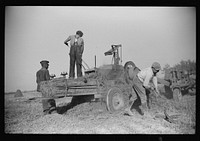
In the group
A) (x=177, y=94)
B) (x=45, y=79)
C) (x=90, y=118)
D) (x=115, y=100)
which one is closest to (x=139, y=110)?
(x=115, y=100)

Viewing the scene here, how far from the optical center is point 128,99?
4.95 metres

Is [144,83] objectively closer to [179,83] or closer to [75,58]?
[179,83]

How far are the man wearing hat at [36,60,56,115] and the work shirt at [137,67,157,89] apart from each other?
157 cm

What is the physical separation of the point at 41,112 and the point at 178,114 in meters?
2.38

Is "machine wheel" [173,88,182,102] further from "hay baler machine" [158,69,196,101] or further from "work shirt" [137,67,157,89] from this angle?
"work shirt" [137,67,157,89]

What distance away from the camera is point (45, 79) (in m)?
4.93

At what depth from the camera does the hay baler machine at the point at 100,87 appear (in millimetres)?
4820

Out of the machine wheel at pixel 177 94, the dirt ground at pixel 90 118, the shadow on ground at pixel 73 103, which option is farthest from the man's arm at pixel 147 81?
the shadow on ground at pixel 73 103

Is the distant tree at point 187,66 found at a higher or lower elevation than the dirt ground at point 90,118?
higher

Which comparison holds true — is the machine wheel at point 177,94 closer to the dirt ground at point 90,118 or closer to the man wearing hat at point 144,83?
the dirt ground at point 90,118

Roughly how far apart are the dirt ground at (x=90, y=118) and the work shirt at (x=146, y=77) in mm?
354
